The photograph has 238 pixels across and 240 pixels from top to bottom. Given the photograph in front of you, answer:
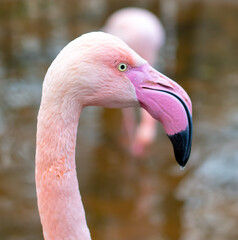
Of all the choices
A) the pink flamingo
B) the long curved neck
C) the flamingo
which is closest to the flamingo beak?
the flamingo

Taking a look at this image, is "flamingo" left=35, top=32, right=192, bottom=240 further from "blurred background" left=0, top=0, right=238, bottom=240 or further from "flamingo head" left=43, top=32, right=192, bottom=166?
"blurred background" left=0, top=0, right=238, bottom=240

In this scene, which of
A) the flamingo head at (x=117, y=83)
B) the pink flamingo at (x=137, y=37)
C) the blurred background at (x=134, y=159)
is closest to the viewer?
the flamingo head at (x=117, y=83)

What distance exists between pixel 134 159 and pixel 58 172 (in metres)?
3.75

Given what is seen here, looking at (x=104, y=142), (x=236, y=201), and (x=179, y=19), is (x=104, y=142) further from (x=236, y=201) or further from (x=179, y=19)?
(x=179, y=19)

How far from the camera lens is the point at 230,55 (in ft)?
25.3

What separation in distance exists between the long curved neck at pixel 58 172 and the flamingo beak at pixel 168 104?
22 cm

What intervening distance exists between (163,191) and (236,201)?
709mm

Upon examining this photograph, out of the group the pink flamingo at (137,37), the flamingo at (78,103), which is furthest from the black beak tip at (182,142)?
the pink flamingo at (137,37)

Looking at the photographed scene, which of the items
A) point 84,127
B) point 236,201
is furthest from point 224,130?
point 84,127

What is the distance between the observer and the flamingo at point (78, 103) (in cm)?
144

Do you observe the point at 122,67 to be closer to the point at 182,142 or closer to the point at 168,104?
the point at 168,104

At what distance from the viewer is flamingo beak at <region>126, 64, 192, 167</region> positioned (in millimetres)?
1503

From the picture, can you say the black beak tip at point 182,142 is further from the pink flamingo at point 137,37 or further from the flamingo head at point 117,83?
the pink flamingo at point 137,37

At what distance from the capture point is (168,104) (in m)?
1.51
